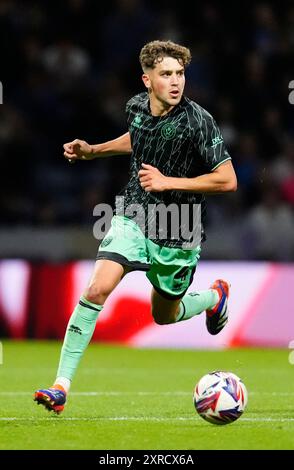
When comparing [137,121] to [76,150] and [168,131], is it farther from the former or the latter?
[76,150]

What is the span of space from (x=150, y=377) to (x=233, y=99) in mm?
6747

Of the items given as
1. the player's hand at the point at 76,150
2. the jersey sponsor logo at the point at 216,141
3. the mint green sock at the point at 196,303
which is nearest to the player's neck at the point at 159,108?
the jersey sponsor logo at the point at 216,141

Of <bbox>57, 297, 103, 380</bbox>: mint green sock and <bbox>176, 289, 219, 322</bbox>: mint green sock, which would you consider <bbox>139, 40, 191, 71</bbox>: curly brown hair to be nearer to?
<bbox>57, 297, 103, 380</bbox>: mint green sock

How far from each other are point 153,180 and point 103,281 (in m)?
0.68

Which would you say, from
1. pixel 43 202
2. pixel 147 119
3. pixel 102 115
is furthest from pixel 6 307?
pixel 147 119

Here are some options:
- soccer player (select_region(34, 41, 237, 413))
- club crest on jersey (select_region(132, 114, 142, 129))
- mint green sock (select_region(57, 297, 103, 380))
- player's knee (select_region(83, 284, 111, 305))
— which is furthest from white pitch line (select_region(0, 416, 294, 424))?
club crest on jersey (select_region(132, 114, 142, 129))

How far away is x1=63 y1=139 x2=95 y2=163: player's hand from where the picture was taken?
7262mm

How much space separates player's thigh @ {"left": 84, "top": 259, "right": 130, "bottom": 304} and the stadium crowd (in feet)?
22.7

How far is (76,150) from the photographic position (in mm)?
7309

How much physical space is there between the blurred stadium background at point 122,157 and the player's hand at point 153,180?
575 cm

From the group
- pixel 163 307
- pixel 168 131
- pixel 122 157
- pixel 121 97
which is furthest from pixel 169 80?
pixel 121 97

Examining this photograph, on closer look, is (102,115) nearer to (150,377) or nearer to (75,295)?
(75,295)

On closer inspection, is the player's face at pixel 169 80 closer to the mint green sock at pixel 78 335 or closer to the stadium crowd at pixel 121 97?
the mint green sock at pixel 78 335

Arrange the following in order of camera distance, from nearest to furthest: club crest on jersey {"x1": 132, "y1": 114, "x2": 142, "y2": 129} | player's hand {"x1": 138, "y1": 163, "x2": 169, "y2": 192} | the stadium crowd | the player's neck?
player's hand {"x1": 138, "y1": 163, "x2": 169, "y2": 192}, the player's neck, club crest on jersey {"x1": 132, "y1": 114, "x2": 142, "y2": 129}, the stadium crowd
